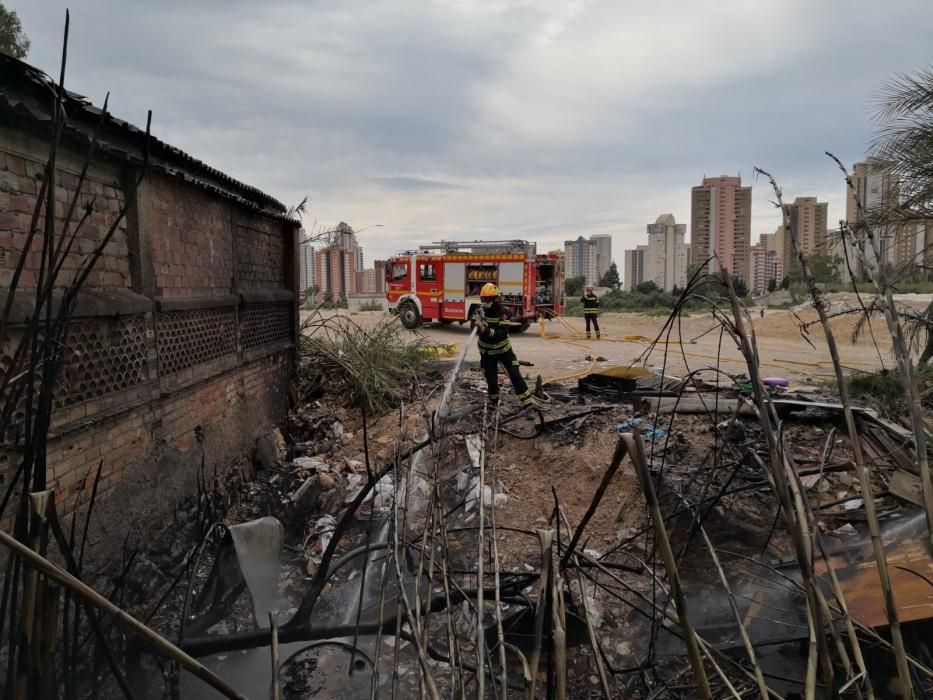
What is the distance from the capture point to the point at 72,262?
388cm

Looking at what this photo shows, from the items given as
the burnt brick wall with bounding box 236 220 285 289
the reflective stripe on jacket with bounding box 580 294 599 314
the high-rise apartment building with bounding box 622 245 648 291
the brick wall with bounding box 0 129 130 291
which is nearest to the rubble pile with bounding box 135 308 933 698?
the burnt brick wall with bounding box 236 220 285 289

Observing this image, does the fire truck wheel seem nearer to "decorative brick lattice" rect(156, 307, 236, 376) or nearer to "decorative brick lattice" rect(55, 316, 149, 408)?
"decorative brick lattice" rect(156, 307, 236, 376)

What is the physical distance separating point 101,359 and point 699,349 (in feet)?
46.8

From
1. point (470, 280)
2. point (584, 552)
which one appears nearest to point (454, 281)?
point (470, 280)

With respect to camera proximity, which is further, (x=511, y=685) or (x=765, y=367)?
(x=765, y=367)

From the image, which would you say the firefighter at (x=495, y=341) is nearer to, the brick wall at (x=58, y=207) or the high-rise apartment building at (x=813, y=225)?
the high-rise apartment building at (x=813, y=225)

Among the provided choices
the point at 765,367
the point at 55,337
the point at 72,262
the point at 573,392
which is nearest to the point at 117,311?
the point at 72,262

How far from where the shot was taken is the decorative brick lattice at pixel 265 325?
23.0 ft

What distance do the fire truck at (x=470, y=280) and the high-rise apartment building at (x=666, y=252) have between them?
26.7 m

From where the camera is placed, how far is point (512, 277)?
722 inches

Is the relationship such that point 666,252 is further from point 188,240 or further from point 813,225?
point 188,240

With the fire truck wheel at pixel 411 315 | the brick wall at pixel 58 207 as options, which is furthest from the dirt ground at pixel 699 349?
the brick wall at pixel 58 207

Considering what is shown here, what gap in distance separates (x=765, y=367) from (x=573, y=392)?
20.3 feet

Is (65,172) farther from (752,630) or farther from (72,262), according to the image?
(752,630)
